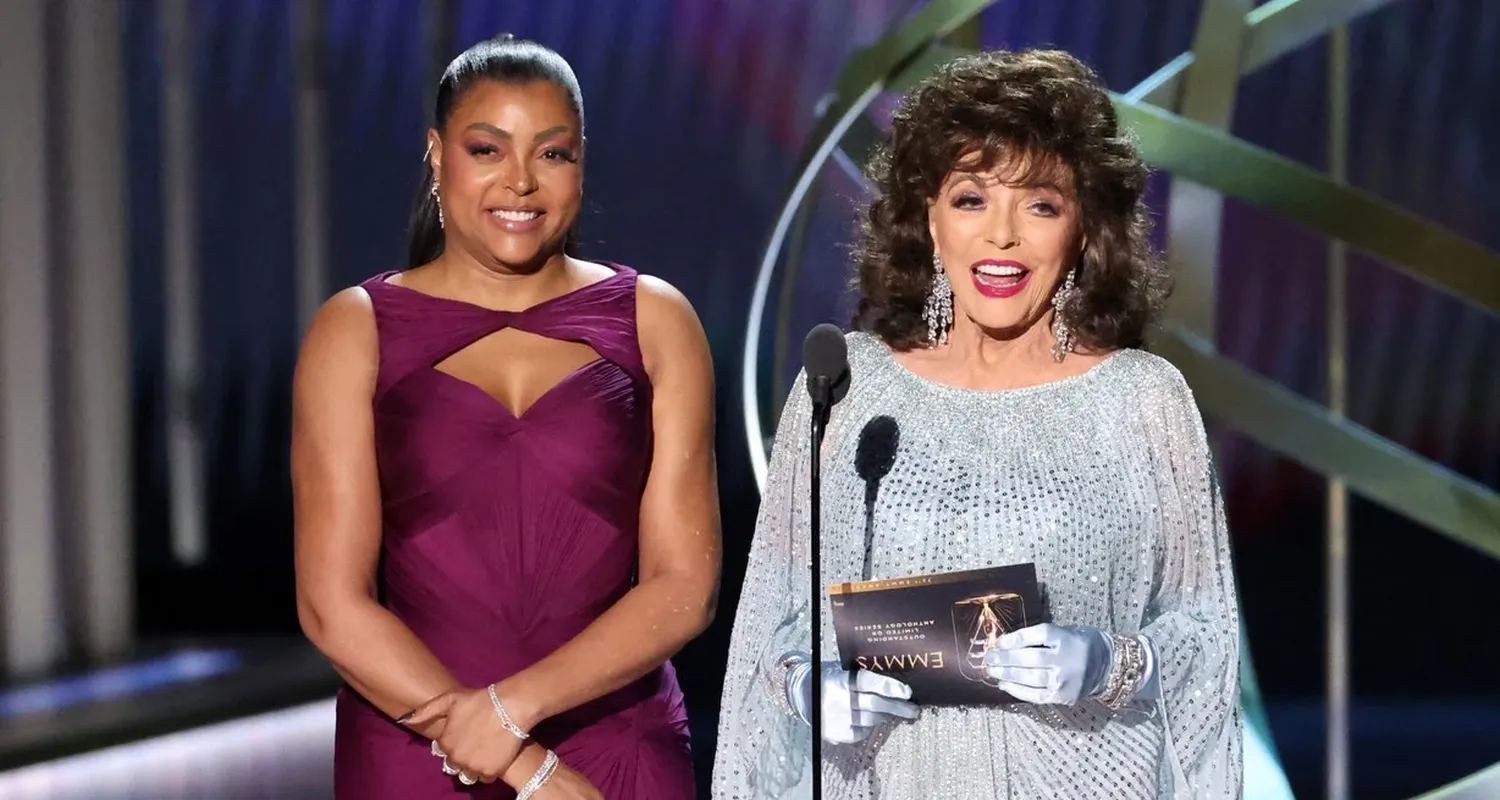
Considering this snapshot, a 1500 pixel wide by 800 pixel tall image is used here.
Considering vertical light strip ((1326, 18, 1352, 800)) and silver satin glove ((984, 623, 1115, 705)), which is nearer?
silver satin glove ((984, 623, 1115, 705))

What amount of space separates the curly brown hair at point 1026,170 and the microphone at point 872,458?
0.42ft

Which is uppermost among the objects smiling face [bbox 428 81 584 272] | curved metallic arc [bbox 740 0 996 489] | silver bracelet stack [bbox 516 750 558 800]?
curved metallic arc [bbox 740 0 996 489]

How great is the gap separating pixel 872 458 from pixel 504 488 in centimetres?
46

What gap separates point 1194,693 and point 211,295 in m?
4.06

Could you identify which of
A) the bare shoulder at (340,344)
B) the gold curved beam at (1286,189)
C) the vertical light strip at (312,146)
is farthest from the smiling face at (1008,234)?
the vertical light strip at (312,146)

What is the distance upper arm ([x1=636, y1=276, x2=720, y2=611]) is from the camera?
2146 mm

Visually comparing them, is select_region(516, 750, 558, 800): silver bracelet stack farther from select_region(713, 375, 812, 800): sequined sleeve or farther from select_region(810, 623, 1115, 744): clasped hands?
select_region(810, 623, 1115, 744): clasped hands

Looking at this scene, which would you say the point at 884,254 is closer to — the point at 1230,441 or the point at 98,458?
the point at 1230,441

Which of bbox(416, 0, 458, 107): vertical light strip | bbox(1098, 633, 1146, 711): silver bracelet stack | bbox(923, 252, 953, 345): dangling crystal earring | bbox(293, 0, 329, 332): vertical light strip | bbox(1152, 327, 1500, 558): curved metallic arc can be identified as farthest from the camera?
bbox(293, 0, 329, 332): vertical light strip

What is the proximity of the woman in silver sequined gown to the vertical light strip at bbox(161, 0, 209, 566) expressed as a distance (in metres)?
3.68

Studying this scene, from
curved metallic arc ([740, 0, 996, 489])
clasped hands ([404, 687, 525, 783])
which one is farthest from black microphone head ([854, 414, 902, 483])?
curved metallic arc ([740, 0, 996, 489])

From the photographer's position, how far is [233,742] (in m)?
4.98

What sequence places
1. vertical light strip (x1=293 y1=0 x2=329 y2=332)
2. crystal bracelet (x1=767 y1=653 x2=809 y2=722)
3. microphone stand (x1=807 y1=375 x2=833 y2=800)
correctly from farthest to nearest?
vertical light strip (x1=293 y1=0 x2=329 y2=332), crystal bracelet (x1=767 y1=653 x2=809 y2=722), microphone stand (x1=807 y1=375 x2=833 y2=800)

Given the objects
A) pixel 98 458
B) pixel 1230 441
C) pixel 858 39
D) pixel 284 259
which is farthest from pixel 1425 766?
pixel 98 458
